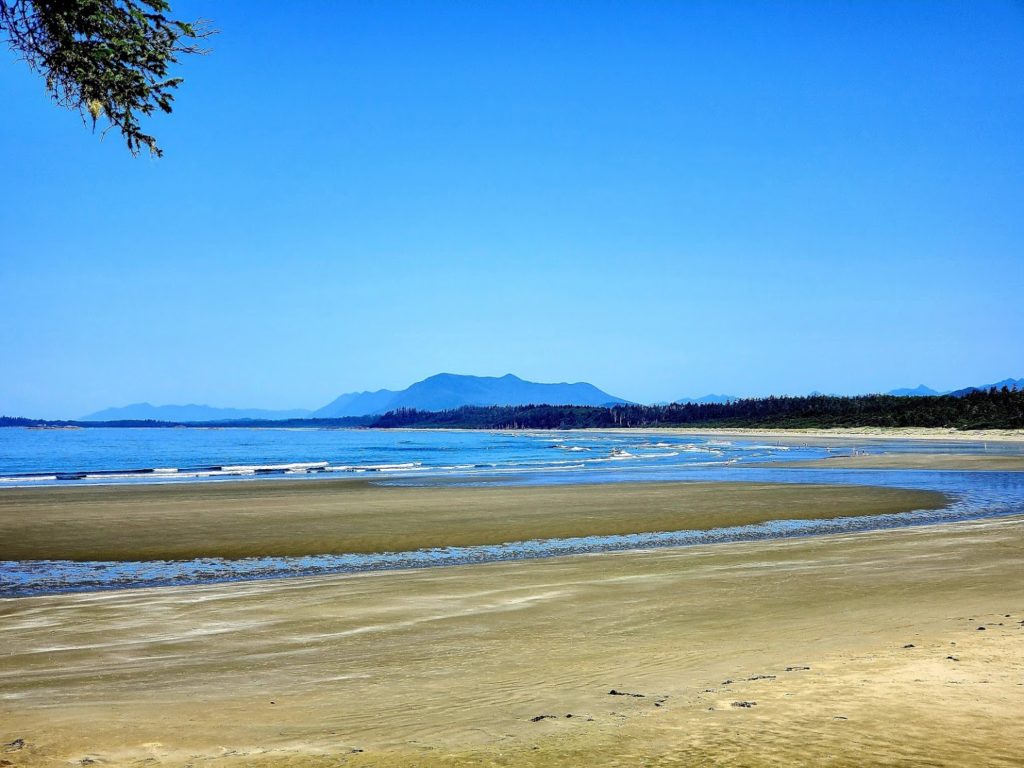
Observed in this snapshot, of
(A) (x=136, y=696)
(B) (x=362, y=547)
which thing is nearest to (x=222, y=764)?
(A) (x=136, y=696)

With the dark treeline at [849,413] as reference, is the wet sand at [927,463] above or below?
below

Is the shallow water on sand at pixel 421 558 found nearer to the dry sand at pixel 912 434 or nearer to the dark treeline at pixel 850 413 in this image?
the dry sand at pixel 912 434

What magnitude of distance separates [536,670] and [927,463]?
47812 millimetres

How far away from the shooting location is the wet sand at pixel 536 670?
17.7 ft

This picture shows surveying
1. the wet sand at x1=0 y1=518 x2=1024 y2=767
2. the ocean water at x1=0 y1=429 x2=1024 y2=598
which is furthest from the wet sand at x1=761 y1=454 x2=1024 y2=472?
the wet sand at x1=0 y1=518 x2=1024 y2=767

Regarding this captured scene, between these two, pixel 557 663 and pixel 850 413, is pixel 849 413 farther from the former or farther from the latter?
pixel 557 663

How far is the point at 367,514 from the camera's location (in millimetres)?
24609

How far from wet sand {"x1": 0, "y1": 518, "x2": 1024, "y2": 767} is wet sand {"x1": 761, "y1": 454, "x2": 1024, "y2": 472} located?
1360 inches

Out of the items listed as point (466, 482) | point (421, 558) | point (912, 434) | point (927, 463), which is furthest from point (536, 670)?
point (912, 434)

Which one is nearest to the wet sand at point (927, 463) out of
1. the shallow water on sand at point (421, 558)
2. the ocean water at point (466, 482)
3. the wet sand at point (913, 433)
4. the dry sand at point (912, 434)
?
the ocean water at point (466, 482)

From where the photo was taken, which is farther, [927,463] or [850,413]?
[850,413]

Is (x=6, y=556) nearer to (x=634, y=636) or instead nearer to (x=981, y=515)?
(x=634, y=636)

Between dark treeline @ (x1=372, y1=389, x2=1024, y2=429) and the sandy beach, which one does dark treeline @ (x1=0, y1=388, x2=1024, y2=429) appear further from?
the sandy beach

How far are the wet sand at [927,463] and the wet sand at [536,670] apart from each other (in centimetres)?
3454
